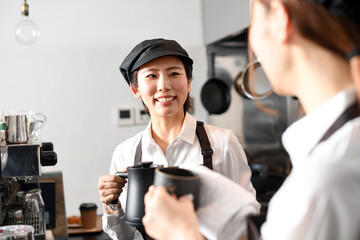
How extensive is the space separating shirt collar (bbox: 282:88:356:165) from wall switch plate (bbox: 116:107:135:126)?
2358 millimetres

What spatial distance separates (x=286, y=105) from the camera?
2871mm

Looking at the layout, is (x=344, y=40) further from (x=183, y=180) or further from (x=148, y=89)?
(x=148, y=89)

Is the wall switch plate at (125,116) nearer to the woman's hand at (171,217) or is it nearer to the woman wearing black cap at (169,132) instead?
the woman wearing black cap at (169,132)

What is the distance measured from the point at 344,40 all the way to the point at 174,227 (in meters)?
0.42

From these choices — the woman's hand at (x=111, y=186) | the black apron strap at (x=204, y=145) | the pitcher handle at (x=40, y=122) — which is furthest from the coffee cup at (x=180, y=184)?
the pitcher handle at (x=40, y=122)

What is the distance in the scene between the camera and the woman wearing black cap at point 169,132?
1.53 metres

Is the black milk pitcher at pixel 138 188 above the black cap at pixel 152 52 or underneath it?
underneath

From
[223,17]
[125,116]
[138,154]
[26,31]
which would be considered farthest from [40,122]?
[223,17]

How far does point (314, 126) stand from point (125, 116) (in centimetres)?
248

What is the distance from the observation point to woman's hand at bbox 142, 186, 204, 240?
0.75m

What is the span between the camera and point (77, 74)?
3006mm

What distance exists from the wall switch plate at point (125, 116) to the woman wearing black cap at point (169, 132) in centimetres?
142

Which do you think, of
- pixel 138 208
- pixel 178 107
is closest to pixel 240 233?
pixel 138 208

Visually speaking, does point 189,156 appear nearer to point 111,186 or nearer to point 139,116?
point 111,186
